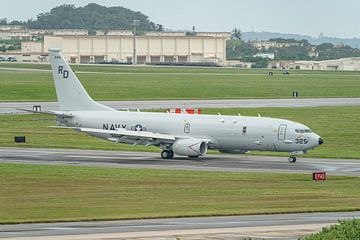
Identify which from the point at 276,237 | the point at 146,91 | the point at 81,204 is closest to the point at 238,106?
the point at 146,91

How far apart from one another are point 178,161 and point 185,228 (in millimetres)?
34529

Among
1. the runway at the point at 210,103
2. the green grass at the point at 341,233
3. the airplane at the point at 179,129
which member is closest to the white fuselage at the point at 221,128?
the airplane at the point at 179,129

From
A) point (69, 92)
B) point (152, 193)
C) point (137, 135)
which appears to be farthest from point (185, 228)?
point (69, 92)

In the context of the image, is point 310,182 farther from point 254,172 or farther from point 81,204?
point 81,204

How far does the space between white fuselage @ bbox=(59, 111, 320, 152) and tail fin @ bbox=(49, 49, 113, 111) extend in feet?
4.11

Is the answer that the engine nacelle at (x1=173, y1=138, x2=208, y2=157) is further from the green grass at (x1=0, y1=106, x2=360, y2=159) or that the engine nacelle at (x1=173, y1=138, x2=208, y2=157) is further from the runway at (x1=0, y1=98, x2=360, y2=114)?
the runway at (x1=0, y1=98, x2=360, y2=114)

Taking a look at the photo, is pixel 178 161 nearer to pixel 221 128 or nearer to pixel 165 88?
pixel 221 128

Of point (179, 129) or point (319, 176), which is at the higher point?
point (179, 129)

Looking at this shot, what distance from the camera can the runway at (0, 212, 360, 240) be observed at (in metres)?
42.7

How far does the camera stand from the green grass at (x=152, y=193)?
2035 inches

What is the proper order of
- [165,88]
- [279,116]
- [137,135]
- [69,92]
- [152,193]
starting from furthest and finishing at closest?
[165,88] → [279,116] → [69,92] → [137,135] → [152,193]

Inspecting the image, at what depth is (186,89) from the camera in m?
172

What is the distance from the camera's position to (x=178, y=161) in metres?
79.8

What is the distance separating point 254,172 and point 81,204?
63.4 ft
